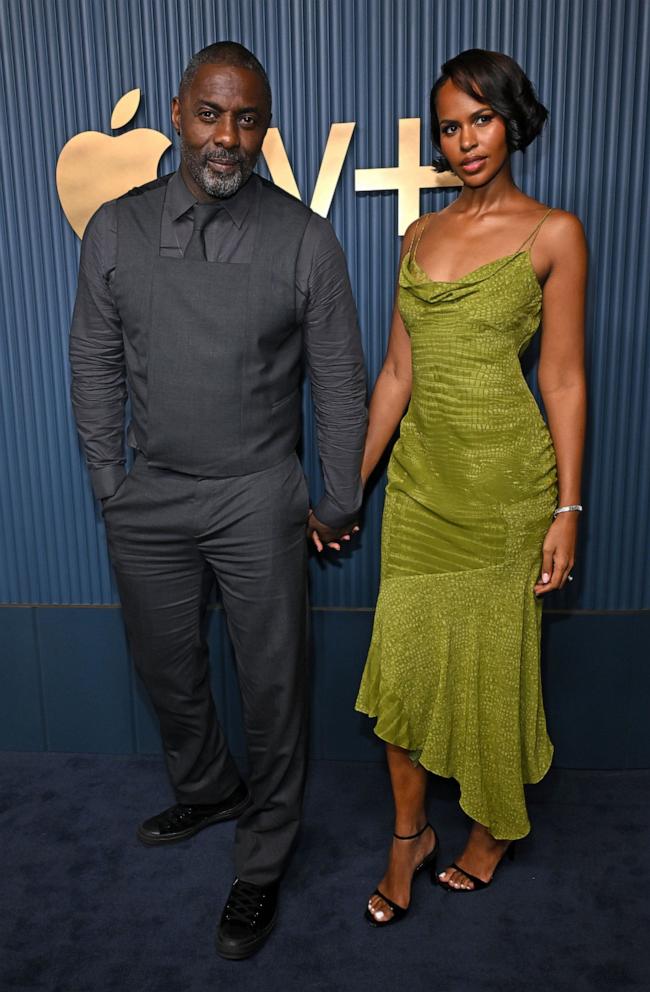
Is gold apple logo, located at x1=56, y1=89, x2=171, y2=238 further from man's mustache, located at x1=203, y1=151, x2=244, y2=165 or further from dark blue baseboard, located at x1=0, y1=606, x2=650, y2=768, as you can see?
dark blue baseboard, located at x1=0, y1=606, x2=650, y2=768

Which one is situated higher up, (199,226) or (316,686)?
(199,226)

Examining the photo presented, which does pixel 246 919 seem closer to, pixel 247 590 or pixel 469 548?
pixel 247 590

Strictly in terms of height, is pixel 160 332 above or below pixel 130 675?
above

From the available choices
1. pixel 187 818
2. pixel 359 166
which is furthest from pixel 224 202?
pixel 187 818

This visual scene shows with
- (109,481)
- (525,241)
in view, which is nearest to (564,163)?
(525,241)

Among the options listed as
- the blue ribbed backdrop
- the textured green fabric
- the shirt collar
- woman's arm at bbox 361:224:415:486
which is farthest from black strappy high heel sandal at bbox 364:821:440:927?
the shirt collar

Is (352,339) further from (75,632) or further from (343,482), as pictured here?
(75,632)

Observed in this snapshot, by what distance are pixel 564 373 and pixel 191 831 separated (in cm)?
141

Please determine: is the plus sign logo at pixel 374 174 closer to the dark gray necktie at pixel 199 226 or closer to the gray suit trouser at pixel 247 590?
the dark gray necktie at pixel 199 226

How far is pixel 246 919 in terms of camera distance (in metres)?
1.87

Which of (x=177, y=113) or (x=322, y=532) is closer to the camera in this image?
(x=177, y=113)

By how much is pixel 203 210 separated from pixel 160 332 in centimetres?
26

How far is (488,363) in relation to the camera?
70.5 inches

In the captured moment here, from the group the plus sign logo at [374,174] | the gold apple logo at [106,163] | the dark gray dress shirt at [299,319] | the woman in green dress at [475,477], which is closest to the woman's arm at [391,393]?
the woman in green dress at [475,477]
